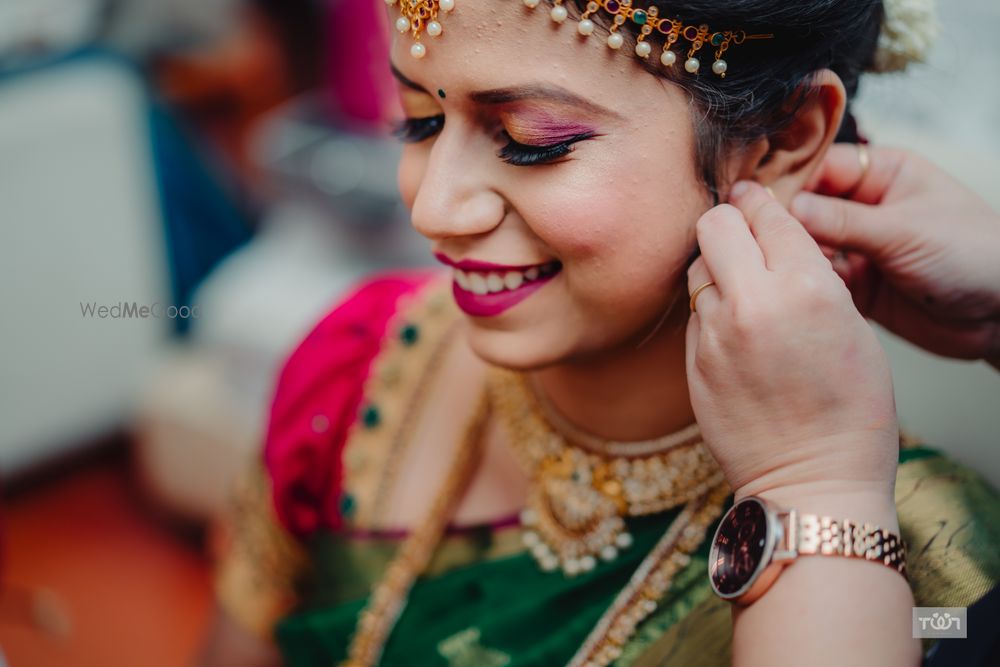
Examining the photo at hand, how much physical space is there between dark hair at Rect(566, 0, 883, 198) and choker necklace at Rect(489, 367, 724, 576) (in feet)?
0.87

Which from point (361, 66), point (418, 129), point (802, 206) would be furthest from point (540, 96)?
point (361, 66)

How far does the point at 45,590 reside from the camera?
6.57 feet

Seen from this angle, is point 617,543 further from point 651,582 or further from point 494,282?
point 494,282

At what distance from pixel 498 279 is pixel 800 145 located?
0.29m

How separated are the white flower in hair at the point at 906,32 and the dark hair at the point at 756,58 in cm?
3

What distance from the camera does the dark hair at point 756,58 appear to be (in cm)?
70

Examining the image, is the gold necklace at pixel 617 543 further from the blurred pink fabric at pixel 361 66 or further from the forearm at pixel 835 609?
the blurred pink fabric at pixel 361 66

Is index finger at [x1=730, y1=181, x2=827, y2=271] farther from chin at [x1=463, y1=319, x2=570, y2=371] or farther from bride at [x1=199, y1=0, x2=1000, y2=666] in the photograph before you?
chin at [x1=463, y1=319, x2=570, y2=371]

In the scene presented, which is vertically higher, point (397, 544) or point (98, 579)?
point (397, 544)

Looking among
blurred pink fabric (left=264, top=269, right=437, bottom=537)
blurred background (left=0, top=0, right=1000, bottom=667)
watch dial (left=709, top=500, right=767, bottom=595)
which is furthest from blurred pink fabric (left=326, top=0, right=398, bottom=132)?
watch dial (left=709, top=500, right=767, bottom=595)

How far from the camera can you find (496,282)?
2.70 feet

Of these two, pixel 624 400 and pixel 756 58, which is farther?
pixel 624 400

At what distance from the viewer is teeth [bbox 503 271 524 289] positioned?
2.67 ft

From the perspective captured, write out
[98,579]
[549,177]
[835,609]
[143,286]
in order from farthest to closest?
[143,286]
[98,579]
[549,177]
[835,609]
